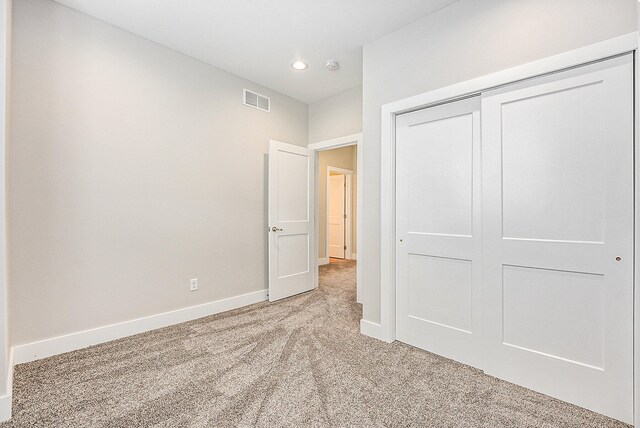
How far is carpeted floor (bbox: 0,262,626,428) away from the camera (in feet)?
5.22

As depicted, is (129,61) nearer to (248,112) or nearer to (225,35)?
(225,35)

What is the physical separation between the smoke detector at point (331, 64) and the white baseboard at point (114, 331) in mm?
2815

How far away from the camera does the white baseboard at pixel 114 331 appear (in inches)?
86.4

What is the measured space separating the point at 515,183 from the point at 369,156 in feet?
3.92

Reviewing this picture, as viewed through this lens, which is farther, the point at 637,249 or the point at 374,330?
the point at 374,330

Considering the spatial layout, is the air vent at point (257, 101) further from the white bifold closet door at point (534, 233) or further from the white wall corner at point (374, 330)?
the white wall corner at point (374, 330)

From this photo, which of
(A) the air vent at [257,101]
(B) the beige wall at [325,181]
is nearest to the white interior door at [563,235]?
(A) the air vent at [257,101]

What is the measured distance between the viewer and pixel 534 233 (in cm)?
189

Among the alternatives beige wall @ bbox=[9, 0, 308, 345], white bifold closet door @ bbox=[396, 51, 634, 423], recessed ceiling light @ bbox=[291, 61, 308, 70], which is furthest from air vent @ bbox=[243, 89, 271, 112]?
white bifold closet door @ bbox=[396, 51, 634, 423]

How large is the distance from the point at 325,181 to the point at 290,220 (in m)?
2.52

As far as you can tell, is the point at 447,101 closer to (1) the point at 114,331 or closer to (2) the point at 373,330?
(2) the point at 373,330

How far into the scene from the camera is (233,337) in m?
2.64

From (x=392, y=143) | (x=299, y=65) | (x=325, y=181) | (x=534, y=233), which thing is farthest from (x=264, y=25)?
(x=325, y=181)

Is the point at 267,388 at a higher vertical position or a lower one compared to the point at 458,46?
lower
